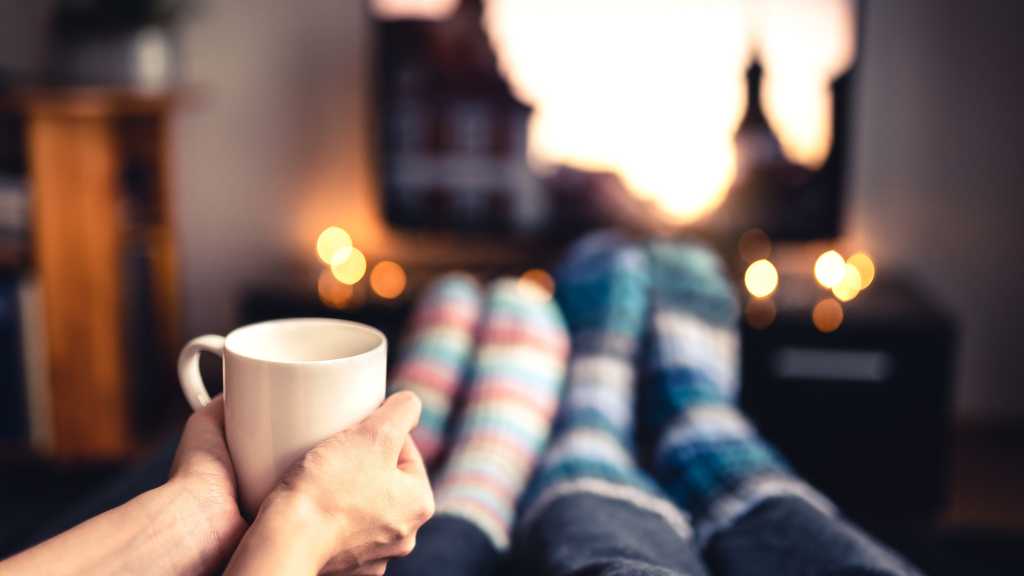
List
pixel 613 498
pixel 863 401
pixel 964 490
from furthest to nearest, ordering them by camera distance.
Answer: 1. pixel 964 490
2. pixel 863 401
3. pixel 613 498

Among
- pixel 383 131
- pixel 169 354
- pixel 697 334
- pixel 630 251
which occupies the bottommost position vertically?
pixel 169 354

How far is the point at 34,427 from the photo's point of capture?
5.99ft

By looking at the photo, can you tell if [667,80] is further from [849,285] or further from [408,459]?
[408,459]

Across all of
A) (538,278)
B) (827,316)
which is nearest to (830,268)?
(827,316)

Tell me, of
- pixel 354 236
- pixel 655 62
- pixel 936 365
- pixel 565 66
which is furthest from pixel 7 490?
pixel 936 365

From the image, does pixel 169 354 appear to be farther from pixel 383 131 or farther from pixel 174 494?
pixel 174 494

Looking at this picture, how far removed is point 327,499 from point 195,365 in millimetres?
144

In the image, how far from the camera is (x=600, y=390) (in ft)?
3.62

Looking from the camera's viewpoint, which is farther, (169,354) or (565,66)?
(169,354)

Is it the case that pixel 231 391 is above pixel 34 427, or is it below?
above

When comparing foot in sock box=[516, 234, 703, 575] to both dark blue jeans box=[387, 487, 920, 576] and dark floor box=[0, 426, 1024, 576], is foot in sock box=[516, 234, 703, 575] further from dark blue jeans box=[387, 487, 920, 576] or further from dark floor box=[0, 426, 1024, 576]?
dark floor box=[0, 426, 1024, 576]

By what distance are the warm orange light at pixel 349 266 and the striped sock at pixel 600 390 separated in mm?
592

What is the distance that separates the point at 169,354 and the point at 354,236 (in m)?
0.53

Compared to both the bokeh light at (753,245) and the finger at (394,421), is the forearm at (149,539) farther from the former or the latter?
the bokeh light at (753,245)
